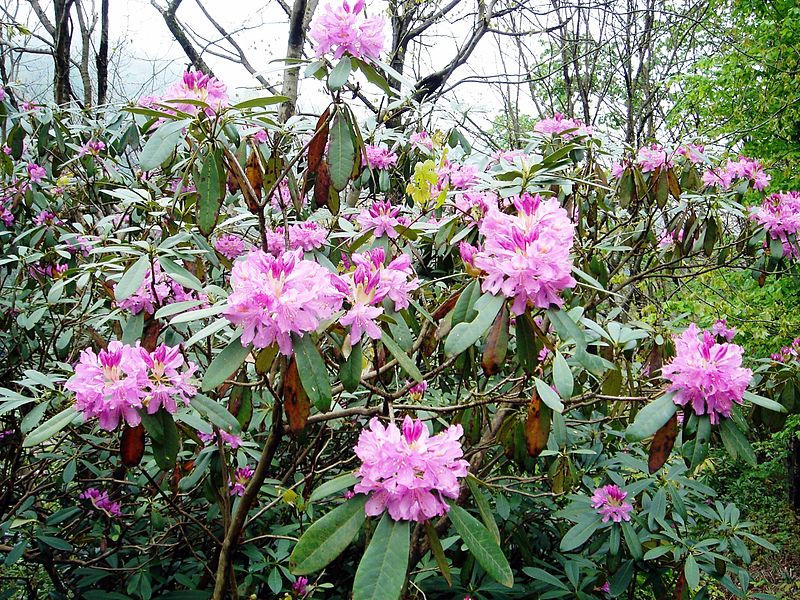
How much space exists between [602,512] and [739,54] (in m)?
4.19

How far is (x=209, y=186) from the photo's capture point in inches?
46.6

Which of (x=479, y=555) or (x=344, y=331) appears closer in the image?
(x=479, y=555)

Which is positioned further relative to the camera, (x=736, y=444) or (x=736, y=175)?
(x=736, y=175)

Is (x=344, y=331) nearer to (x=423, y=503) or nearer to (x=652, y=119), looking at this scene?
(x=423, y=503)

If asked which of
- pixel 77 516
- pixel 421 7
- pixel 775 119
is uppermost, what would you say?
pixel 421 7

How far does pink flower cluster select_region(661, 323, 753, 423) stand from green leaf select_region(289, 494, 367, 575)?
0.64 m

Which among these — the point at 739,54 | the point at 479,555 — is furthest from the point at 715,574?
the point at 739,54

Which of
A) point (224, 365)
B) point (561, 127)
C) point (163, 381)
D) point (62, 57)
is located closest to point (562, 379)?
point (224, 365)

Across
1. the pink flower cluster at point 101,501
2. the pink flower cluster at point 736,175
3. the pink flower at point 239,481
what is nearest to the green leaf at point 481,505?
the pink flower at point 239,481

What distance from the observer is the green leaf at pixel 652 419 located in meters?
1.06

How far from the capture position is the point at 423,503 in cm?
79

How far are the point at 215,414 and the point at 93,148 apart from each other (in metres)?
2.07

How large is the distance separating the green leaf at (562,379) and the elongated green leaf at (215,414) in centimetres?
56

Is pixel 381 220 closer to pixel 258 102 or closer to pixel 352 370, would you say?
pixel 258 102
